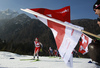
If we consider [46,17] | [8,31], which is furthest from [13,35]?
[46,17]

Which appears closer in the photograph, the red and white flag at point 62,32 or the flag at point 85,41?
the red and white flag at point 62,32

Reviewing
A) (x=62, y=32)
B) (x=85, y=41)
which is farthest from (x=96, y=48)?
(x=85, y=41)

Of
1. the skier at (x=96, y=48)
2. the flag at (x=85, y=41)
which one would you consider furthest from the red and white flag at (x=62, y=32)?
the flag at (x=85, y=41)

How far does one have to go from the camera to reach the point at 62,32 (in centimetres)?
Answer: 194

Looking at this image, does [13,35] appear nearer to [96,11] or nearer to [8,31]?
[8,31]

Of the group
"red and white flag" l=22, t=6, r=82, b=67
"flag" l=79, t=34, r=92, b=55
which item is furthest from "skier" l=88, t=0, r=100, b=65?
"flag" l=79, t=34, r=92, b=55

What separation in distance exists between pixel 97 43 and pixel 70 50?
474mm

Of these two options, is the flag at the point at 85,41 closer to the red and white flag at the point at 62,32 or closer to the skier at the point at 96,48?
the red and white flag at the point at 62,32

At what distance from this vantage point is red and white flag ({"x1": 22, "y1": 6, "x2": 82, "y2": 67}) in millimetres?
A: 1738

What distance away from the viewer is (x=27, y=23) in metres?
93.1

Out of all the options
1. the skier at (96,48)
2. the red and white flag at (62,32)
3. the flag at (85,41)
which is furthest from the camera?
the flag at (85,41)

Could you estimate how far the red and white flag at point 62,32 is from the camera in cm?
174

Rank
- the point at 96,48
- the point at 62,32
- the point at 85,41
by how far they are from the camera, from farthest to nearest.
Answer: the point at 85,41 < the point at 62,32 < the point at 96,48

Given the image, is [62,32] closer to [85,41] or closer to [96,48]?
[96,48]
